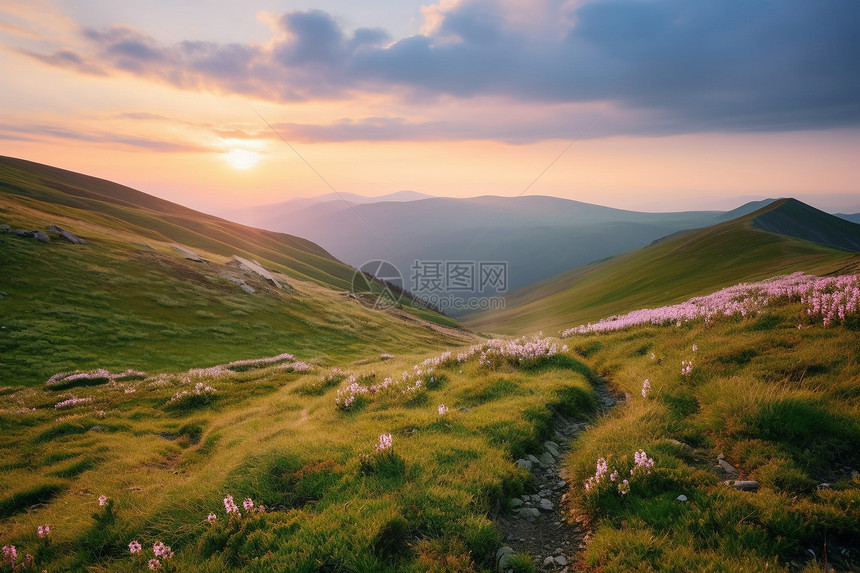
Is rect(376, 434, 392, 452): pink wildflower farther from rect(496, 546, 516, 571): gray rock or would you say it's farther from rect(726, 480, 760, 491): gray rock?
rect(726, 480, 760, 491): gray rock

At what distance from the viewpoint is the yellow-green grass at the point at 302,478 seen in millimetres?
5461

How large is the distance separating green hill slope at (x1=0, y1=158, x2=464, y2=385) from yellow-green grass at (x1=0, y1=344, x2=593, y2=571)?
45.0 feet

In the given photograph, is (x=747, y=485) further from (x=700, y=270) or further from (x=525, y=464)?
(x=700, y=270)

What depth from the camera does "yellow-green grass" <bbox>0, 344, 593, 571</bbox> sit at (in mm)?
5461

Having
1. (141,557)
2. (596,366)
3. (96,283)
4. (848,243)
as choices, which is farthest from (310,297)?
(848,243)

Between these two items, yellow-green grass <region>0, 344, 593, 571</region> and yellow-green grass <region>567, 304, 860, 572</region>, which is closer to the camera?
yellow-green grass <region>567, 304, 860, 572</region>

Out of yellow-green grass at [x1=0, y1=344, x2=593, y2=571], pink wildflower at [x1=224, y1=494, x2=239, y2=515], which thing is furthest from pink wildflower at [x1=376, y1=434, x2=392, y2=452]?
pink wildflower at [x1=224, y1=494, x2=239, y2=515]

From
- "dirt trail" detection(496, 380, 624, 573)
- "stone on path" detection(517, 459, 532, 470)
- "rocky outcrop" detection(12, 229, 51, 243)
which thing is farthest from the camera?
"rocky outcrop" detection(12, 229, 51, 243)

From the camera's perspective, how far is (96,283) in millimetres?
37031

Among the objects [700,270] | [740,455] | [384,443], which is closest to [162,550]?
[384,443]

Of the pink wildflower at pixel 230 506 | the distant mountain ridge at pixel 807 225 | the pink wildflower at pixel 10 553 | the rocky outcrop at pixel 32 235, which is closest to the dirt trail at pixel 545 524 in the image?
the pink wildflower at pixel 230 506

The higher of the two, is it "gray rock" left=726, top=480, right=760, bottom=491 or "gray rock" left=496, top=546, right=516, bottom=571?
"gray rock" left=726, top=480, right=760, bottom=491

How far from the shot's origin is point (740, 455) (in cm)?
652

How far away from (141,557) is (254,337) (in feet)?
113
